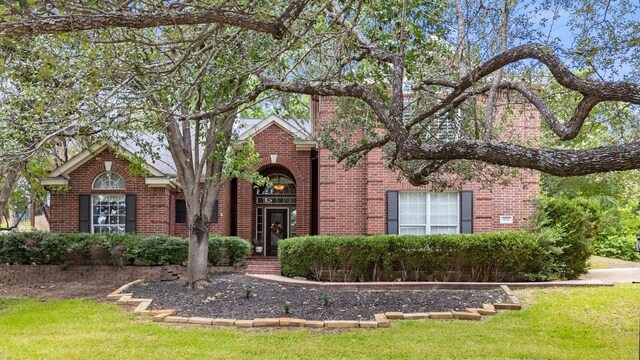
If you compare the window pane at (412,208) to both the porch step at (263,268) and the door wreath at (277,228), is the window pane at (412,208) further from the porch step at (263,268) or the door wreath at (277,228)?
the door wreath at (277,228)

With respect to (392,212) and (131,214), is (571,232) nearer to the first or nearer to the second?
(392,212)

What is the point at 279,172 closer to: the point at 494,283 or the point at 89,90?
the point at 494,283

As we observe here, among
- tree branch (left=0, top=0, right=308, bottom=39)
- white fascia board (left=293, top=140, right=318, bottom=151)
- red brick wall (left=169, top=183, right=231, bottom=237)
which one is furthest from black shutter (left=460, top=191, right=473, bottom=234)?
tree branch (left=0, top=0, right=308, bottom=39)

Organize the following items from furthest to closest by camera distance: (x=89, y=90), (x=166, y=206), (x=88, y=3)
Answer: (x=166, y=206), (x=89, y=90), (x=88, y=3)

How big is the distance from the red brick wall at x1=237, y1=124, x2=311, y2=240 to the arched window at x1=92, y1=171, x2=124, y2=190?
12.7ft

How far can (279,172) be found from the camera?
2089cm

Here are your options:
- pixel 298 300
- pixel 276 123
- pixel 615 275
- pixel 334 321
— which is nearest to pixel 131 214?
pixel 276 123

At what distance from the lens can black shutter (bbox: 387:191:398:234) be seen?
1589 centimetres

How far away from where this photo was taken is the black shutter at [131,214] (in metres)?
18.7

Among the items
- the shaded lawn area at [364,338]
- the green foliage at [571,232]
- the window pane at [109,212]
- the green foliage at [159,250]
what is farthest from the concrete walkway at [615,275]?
the window pane at [109,212]

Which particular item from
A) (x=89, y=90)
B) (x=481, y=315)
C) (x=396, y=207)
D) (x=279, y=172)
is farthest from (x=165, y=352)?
(x=279, y=172)

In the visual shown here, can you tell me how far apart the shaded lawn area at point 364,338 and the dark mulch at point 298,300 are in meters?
0.94

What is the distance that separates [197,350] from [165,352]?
40 cm

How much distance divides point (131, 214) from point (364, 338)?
1240 cm
